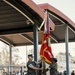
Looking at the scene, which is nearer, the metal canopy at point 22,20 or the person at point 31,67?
the person at point 31,67

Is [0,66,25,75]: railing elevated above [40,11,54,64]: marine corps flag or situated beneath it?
situated beneath

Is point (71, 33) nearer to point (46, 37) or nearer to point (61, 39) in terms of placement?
point (61, 39)

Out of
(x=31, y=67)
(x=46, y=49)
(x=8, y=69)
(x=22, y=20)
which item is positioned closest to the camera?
(x=46, y=49)

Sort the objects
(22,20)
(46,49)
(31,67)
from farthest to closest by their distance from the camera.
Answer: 1. (22,20)
2. (31,67)
3. (46,49)

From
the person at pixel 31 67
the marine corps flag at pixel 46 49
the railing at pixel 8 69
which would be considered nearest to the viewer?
the marine corps flag at pixel 46 49

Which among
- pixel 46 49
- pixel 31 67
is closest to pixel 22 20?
pixel 31 67

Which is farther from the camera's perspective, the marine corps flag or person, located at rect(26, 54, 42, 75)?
person, located at rect(26, 54, 42, 75)

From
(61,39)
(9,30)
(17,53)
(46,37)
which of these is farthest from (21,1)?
(17,53)

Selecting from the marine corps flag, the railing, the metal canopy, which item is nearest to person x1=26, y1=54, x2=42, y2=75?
the marine corps flag

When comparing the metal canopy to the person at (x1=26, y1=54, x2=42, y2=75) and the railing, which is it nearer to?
the railing

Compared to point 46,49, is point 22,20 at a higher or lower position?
higher

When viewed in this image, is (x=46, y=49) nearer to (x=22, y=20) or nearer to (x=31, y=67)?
(x=31, y=67)

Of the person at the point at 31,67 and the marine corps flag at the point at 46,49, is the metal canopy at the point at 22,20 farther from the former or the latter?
the person at the point at 31,67

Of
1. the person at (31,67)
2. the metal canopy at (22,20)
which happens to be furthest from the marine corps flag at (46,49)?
the metal canopy at (22,20)
